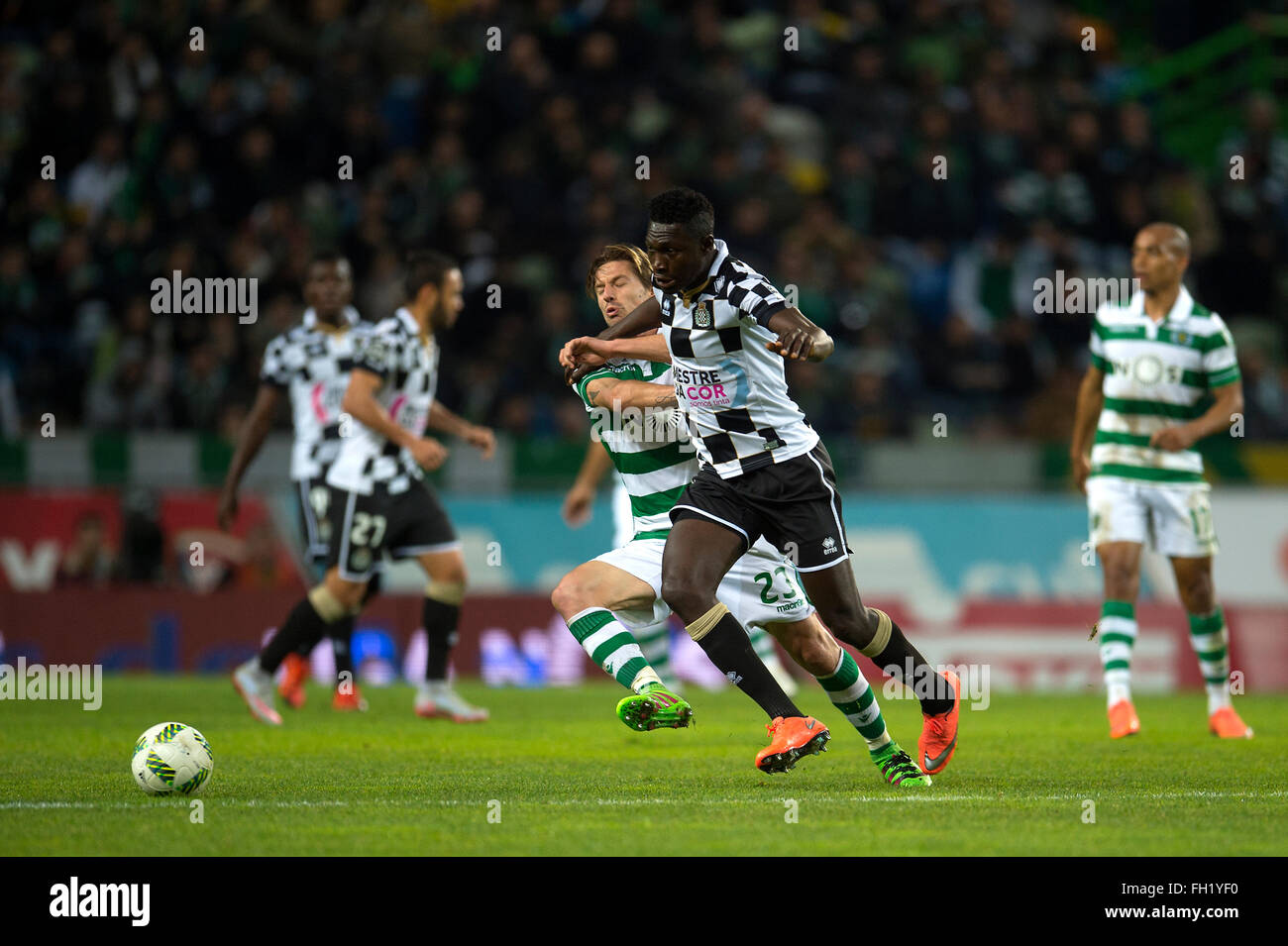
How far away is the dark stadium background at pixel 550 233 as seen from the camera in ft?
46.7

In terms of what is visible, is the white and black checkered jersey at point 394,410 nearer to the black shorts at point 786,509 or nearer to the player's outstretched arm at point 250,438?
the player's outstretched arm at point 250,438

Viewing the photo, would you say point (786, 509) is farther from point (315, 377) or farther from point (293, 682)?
point (293, 682)

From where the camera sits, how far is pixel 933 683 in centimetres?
683

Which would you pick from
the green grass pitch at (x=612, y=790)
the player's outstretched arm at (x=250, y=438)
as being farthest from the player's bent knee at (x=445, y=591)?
the player's outstretched arm at (x=250, y=438)

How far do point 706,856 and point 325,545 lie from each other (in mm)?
6343

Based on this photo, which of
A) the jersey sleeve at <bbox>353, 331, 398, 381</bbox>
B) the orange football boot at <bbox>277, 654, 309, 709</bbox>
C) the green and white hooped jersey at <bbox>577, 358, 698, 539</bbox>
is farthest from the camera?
the orange football boot at <bbox>277, 654, 309, 709</bbox>

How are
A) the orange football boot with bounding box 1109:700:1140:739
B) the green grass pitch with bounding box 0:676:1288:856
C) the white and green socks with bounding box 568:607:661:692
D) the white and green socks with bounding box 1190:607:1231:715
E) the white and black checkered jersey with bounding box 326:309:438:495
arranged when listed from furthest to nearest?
the white and black checkered jersey with bounding box 326:309:438:495
the white and green socks with bounding box 1190:607:1231:715
the orange football boot with bounding box 1109:700:1140:739
the white and green socks with bounding box 568:607:661:692
the green grass pitch with bounding box 0:676:1288:856

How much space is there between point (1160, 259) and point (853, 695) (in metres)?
3.80

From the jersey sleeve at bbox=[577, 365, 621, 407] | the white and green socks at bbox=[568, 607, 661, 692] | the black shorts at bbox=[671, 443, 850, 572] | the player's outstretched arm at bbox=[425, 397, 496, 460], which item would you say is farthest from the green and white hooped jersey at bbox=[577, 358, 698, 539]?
the player's outstretched arm at bbox=[425, 397, 496, 460]

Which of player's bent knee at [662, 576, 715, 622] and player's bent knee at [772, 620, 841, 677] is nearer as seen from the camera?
player's bent knee at [662, 576, 715, 622]

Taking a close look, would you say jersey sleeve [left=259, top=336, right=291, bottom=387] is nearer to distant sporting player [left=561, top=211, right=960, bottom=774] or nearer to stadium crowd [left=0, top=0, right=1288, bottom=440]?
stadium crowd [left=0, top=0, right=1288, bottom=440]

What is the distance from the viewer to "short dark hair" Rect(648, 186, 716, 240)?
20.9 feet

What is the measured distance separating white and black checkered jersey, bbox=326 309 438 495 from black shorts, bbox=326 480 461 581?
7 centimetres
